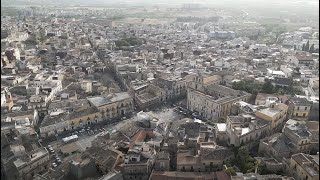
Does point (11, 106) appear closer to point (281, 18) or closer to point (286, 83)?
point (286, 83)

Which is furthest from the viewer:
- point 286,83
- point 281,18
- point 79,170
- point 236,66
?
point 281,18

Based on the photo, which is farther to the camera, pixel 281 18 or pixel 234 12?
pixel 234 12

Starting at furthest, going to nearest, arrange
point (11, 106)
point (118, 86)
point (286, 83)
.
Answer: point (118, 86)
point (286, 83)
point (11, 106)

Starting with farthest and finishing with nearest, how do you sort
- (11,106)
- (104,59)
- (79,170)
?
(104,59) < (11,106) < (79,170)

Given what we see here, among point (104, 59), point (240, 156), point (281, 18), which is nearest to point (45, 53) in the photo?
point (104, 59)

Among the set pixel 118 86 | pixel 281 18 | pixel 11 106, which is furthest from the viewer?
pixel 281 18

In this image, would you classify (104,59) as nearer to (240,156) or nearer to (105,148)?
(105,148)

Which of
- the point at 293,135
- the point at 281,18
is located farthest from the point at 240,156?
the point at 281,18

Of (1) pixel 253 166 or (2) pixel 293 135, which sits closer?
(1) pixel 253 166

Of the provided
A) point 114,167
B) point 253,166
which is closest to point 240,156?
point 253,166
